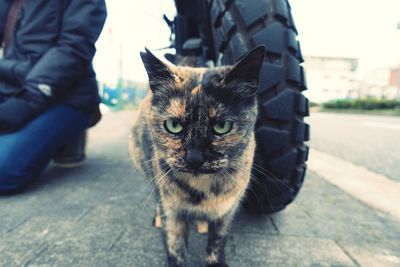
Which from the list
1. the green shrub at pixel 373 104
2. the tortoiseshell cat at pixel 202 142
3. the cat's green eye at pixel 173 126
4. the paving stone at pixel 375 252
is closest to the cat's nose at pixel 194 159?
the tortoiseshell cat at pixel 202 142

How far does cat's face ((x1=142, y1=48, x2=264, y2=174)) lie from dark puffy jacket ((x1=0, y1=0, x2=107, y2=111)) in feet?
3.40

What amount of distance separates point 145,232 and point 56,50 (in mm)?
1431

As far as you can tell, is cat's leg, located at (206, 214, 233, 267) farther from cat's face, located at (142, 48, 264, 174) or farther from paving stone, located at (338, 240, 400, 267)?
paving stone, located at (338, 240, 400, 267)

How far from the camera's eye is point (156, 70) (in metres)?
1.29

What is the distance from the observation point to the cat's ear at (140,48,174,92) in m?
1.24

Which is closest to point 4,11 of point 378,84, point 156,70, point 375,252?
point 156,70

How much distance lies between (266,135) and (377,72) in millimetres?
49536

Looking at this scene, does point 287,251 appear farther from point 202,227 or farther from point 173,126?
point 173,126

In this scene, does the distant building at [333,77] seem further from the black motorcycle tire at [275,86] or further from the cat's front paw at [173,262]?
the cat's front paw at [173,262]

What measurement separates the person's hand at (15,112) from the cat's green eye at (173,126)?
4.27 ft

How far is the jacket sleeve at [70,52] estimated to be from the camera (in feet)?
6.51

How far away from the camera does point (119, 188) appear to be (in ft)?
6.79

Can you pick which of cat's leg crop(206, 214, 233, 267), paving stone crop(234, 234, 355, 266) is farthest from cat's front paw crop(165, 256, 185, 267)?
paving stone crop(234, 234, 355, 266)

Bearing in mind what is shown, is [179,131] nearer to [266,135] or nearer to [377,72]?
[266,135]
